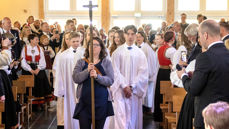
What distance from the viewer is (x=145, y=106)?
9.39 meters

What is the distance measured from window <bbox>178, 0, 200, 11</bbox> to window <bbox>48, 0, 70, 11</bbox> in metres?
5.57

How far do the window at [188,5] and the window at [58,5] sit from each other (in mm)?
5572

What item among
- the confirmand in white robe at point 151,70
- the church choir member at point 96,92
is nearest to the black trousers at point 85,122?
the church choir member at point 96,92

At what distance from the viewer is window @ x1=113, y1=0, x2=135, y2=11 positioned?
725 inches

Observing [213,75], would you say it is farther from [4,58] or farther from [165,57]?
[165,57]

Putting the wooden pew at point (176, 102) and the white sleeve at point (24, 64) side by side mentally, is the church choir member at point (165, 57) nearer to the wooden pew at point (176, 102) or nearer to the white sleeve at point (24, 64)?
the wooden pew at point (176, 102)

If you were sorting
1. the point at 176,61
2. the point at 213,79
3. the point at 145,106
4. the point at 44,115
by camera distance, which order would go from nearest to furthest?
the point at 213,79 < the point at 176,61 < the point at 44,115 < the point at 145,106

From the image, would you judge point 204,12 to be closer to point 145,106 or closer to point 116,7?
point 116,7

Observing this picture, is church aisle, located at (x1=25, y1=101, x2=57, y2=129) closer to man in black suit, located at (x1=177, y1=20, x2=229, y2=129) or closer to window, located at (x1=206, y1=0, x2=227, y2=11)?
man in black suit, located at (x1=177, y1=20, x2=229, y2=129)

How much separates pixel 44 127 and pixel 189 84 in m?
4.44

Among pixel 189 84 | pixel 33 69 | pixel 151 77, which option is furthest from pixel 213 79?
pixel 33 69

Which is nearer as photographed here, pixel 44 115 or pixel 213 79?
pixel 213 79

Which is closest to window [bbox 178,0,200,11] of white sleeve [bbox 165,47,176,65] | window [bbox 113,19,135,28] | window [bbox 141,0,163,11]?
window [bbox 141,0,163,11]

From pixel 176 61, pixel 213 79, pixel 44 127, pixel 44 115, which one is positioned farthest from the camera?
pixel 44 115
